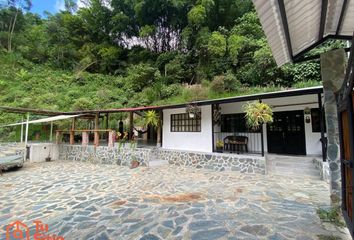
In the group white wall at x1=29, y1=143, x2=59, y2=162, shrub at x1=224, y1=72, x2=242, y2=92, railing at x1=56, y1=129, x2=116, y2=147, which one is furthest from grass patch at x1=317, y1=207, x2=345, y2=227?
white wall at x1=29, y1=143, x2=59, y2=162

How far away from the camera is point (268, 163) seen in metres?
7.11

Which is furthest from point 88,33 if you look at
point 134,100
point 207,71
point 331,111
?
point 331,111

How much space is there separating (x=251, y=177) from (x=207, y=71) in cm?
1067

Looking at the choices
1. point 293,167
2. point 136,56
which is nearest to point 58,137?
point 136,56

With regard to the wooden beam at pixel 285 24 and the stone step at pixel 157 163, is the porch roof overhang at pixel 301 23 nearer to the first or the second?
the wooden beam at pixel 285 24

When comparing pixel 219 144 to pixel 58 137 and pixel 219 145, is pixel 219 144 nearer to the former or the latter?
pixel 219 145

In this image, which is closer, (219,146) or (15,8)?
(219,146)

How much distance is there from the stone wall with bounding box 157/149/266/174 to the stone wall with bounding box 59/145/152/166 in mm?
911

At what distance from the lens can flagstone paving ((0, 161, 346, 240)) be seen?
309 cm

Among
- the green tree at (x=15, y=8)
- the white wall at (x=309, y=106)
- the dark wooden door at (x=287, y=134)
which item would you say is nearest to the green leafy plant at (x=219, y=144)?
the dark wooden door at (x=287, y=134)

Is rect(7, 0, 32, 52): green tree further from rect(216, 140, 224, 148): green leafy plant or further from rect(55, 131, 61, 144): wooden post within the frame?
rect(216, 140, 224, 148): green leafy plant

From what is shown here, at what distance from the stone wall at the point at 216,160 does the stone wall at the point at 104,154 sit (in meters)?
0.91

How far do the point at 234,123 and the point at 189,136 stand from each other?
7.34 ft

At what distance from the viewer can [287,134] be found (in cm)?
812
